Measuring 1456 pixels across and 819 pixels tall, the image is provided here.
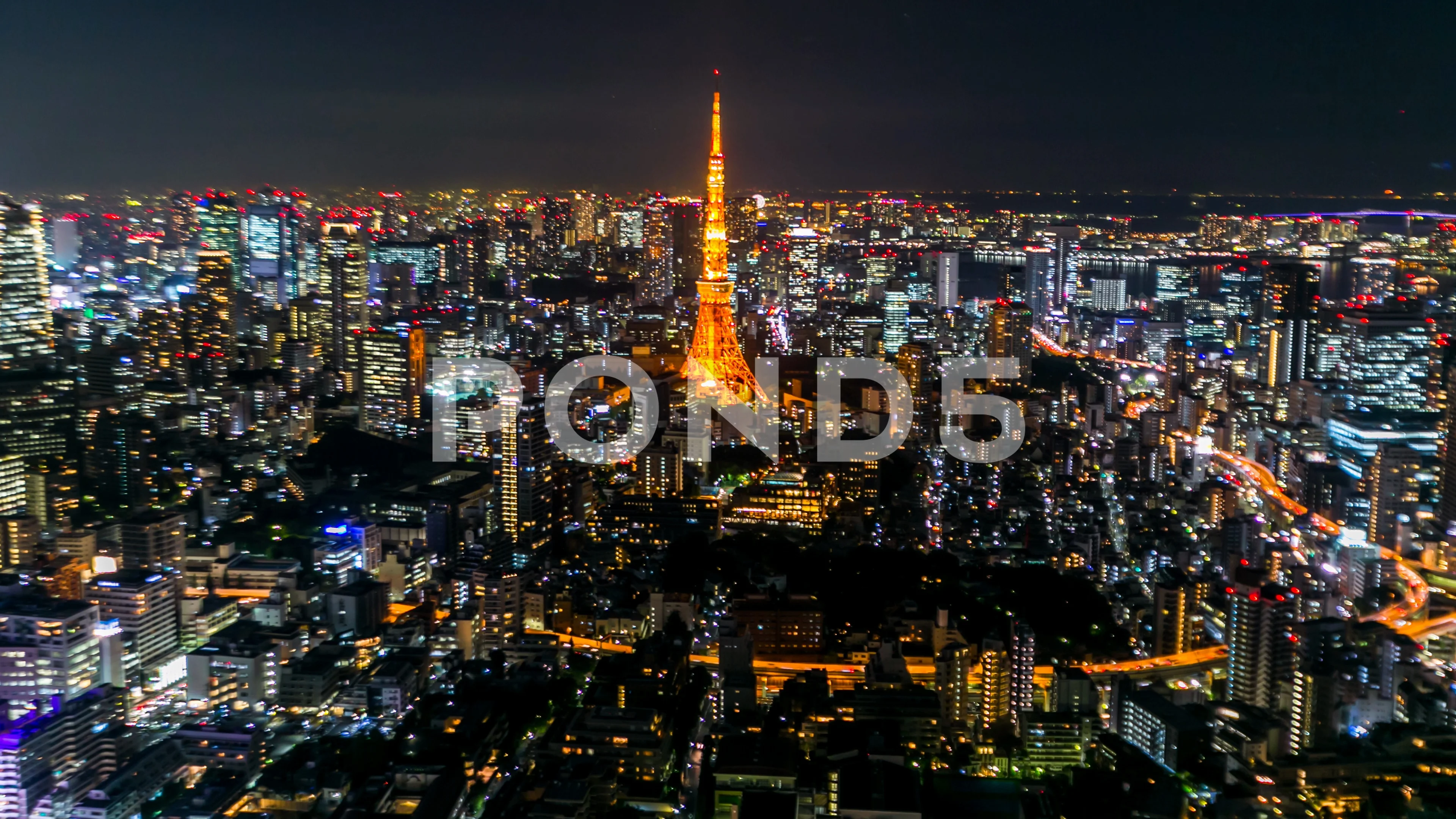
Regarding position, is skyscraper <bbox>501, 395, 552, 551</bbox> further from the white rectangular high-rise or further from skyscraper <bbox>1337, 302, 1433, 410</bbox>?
the white rectangular high-rise

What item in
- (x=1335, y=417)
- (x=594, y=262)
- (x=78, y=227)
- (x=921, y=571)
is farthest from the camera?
(x=594, y=262)

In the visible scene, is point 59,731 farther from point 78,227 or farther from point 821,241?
point 821,241

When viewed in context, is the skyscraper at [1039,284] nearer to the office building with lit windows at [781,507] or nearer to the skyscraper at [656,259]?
the skyscraper at [656,259]

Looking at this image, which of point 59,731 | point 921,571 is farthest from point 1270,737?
point 59,731

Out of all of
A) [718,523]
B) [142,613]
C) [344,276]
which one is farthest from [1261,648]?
[344,276]

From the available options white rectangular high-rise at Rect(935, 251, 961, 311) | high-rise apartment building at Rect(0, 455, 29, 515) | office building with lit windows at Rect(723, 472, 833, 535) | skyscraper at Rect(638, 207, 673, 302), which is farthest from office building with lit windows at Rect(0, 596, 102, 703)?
white rectangular high-rise at Rect(935, 251, 961, 311)

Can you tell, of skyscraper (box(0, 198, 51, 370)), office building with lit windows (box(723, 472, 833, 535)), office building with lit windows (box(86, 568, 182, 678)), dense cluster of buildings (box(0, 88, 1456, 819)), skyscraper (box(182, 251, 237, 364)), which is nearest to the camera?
dense cluster of buildings (box(0, 88, 1456, 819))
